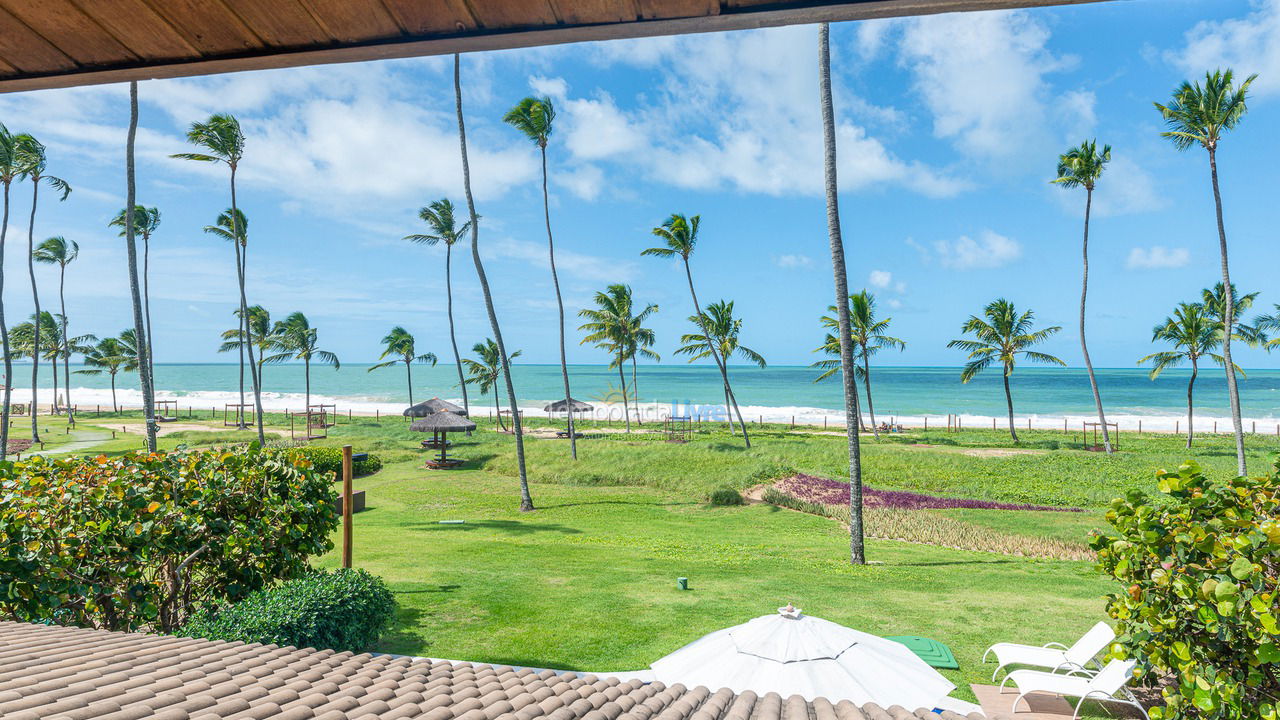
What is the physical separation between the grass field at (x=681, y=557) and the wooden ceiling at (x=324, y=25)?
7484 millimetres

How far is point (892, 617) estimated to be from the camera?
30.5 ft

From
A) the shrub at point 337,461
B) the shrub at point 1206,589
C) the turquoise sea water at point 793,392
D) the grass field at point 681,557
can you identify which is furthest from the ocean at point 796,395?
the shrub at point 1206,589

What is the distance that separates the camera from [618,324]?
43.0 m

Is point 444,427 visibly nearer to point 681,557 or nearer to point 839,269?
point 681,557

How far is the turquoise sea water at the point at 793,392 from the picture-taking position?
71000mm

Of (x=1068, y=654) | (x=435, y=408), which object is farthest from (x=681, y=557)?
(x=435, y=408)

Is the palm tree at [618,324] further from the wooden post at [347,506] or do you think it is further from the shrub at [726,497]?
the wooden post at [347,506]

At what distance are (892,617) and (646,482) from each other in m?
15.0

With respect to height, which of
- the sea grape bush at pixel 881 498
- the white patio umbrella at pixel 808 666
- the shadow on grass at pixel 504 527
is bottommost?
the sea grape bush at pixel 881 498

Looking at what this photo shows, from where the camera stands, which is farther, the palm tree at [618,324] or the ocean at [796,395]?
the ocean at [796,395]

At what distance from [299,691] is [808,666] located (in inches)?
148

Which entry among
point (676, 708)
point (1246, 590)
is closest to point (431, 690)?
point (676, 708)

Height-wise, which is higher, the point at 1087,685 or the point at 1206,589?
the point at 1206,589

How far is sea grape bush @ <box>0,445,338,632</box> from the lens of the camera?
6.19m
